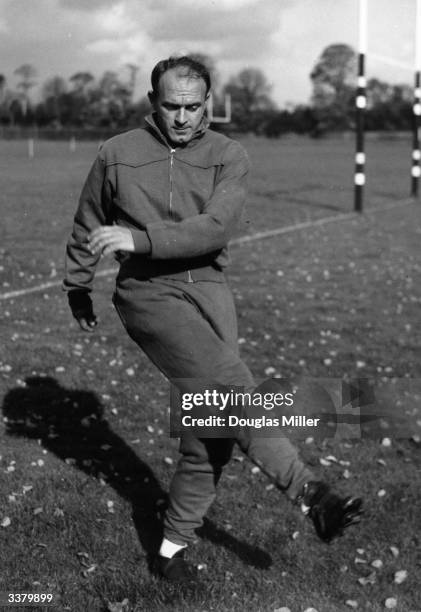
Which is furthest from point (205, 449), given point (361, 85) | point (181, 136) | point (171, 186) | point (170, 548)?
point (361, 85)

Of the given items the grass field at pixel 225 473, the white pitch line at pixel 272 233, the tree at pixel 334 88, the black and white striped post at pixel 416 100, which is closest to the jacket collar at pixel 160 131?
the grass field at pixel 225 473

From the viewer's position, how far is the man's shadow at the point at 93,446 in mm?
4688

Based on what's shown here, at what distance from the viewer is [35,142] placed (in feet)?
208

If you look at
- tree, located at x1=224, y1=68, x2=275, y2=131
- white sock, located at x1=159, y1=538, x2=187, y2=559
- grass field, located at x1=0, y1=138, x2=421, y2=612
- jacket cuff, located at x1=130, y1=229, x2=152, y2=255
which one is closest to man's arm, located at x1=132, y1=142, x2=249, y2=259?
jacket cuff, located at x1=130, y1=229, x2=152, y2=255

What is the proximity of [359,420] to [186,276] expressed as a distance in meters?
3.10

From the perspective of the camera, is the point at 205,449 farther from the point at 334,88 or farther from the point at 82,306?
the point at 334,88

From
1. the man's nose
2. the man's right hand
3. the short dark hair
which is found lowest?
the man's right hand

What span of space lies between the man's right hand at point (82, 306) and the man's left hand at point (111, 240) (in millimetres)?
723

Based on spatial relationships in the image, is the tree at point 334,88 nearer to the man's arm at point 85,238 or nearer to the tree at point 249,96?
the tree at point 249,96

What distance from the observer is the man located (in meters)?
3.77

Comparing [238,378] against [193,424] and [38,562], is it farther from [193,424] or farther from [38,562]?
[38,562]

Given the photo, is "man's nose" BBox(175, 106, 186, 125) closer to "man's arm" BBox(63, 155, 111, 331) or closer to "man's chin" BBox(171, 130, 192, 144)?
"man's chin" BBox(171, 130, 192, 144)

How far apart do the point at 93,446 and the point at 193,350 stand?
2.39 m

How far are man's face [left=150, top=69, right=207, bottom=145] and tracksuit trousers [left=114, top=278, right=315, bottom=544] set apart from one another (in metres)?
0.65
